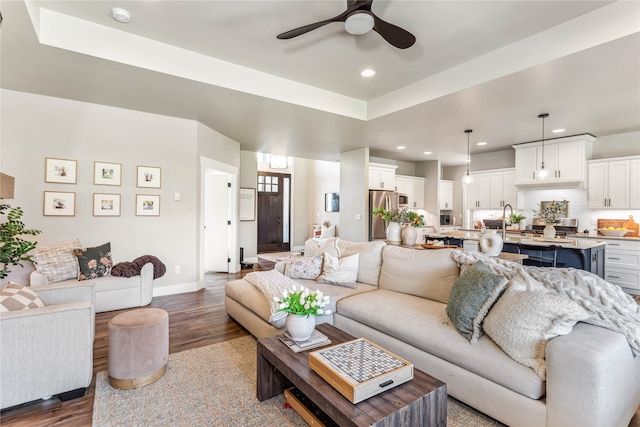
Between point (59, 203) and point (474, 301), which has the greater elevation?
point (59, 203)

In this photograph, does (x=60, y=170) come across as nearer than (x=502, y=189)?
Yes

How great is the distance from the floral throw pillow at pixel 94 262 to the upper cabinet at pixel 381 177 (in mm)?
5149

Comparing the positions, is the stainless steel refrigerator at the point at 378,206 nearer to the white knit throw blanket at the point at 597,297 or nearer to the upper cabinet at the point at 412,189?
the upper cabinet at the point at 412,189

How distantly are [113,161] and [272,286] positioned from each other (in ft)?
10.1

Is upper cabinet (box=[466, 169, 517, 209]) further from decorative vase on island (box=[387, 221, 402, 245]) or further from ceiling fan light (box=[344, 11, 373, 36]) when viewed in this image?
ceiling fan light (box=[344, 11, 373, 36])

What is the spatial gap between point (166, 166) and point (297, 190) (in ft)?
17.2

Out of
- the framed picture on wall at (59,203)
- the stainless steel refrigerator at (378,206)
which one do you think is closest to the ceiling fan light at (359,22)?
the framed picture on wall at (59,203)

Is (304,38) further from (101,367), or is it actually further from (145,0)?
(101,367)

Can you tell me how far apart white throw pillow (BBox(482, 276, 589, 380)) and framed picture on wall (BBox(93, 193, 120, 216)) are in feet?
15.1

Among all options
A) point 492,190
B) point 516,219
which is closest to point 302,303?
point 516,219

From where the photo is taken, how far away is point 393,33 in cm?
237

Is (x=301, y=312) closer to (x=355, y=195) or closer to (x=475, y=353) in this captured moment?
(x=475, y=353)

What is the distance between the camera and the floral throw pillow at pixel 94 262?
12.0 feet

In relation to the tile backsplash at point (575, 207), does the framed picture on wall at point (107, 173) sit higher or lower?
higher
